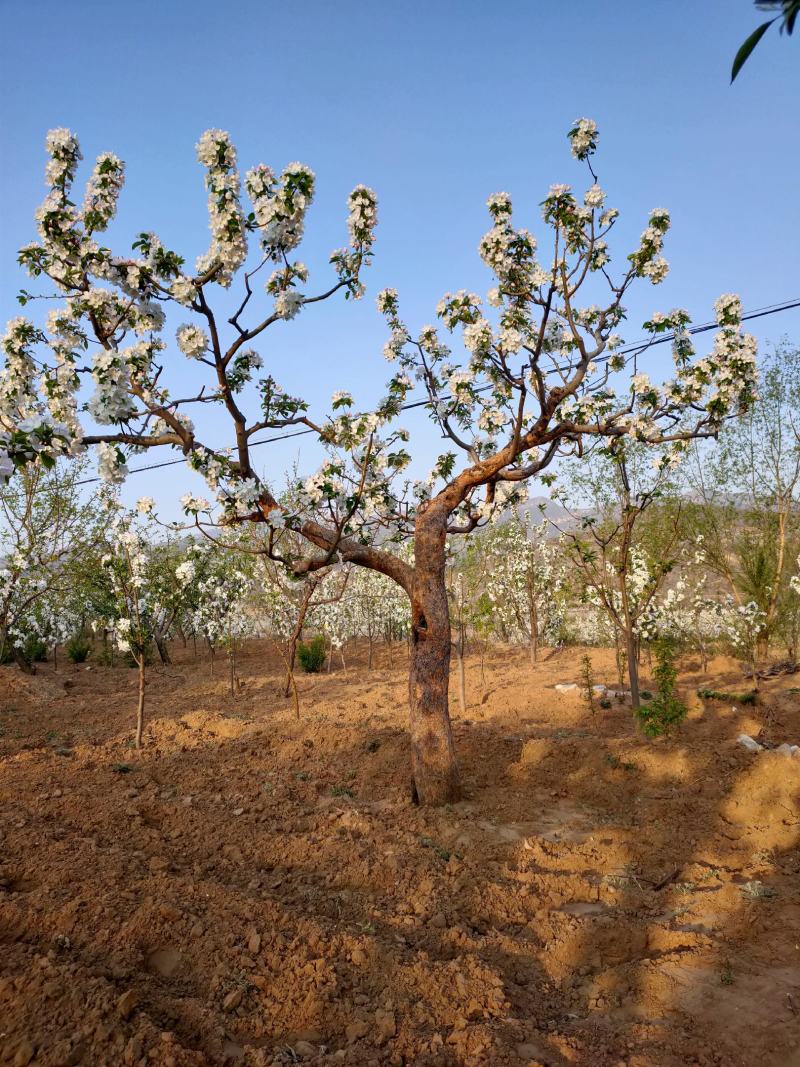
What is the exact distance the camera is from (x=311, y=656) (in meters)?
24.1

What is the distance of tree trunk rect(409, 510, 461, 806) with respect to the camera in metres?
7.97

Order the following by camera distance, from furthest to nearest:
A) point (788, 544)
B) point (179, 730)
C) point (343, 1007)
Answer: point (788, 544), point (179, 730), point (343, 1007)

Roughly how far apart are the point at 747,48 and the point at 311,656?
945 inches

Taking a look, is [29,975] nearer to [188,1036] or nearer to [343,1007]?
[188,1036]

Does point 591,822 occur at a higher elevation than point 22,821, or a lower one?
lower

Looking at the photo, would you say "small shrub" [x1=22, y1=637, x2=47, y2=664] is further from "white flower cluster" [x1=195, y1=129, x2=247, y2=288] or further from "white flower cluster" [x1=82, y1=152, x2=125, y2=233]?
"white flower cluster" [x1=195, y1=129, x2=247, y2=288]

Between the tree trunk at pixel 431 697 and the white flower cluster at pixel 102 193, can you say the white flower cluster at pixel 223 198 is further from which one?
the tree trunk at pixel 431 697

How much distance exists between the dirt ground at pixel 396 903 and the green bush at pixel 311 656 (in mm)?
13037

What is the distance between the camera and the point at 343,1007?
386 cm

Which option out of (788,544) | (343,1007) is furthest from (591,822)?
(788,544)

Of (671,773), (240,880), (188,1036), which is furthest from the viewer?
(671,773)

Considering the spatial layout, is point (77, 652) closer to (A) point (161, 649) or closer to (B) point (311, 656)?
(A) point (161, 649)

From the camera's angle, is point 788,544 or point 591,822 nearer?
point 591,822

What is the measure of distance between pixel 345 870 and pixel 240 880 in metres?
1.03
